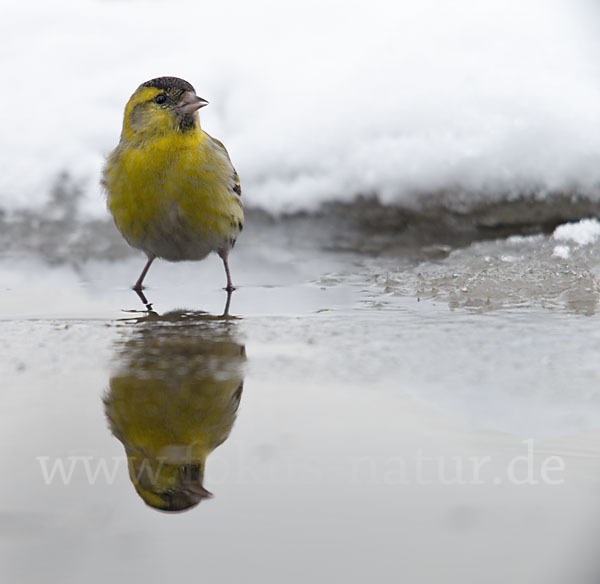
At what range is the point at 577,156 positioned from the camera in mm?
5449

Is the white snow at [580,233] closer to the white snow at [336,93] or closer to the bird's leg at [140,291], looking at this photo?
the white snow at [336,93]

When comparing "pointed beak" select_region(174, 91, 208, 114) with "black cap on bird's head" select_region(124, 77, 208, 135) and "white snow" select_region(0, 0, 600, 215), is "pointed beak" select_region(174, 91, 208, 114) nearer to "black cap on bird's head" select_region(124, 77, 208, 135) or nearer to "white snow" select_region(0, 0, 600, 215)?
"black cap on bird's head" select_region(124, 77, 208, 135)

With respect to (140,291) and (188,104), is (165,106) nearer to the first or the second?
(188,104)

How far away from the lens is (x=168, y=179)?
4.10m

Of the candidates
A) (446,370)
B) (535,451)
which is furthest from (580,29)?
(535,451)

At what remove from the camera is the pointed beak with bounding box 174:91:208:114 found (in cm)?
427

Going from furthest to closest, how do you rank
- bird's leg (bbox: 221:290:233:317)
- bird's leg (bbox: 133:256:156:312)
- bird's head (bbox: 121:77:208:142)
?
bird's head (bbox: 121:77:208:142), bird's leg (bbox: 133:256:156:312), bird's leg (bbox: 221:290:233:317)

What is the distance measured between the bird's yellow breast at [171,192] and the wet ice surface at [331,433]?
0.43m

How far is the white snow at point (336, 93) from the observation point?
564 centimetres

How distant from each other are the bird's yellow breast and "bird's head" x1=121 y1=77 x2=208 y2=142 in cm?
5

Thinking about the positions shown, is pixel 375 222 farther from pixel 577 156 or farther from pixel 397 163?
pixel 577 156

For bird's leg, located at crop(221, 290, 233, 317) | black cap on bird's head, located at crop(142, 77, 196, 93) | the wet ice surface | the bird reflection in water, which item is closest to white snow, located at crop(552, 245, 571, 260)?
Result: the wet ice surface

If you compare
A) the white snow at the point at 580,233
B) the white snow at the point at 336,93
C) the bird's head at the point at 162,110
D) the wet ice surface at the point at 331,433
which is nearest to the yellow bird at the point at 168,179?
the bird's head at the point at 162,110

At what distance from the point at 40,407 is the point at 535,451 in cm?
125
